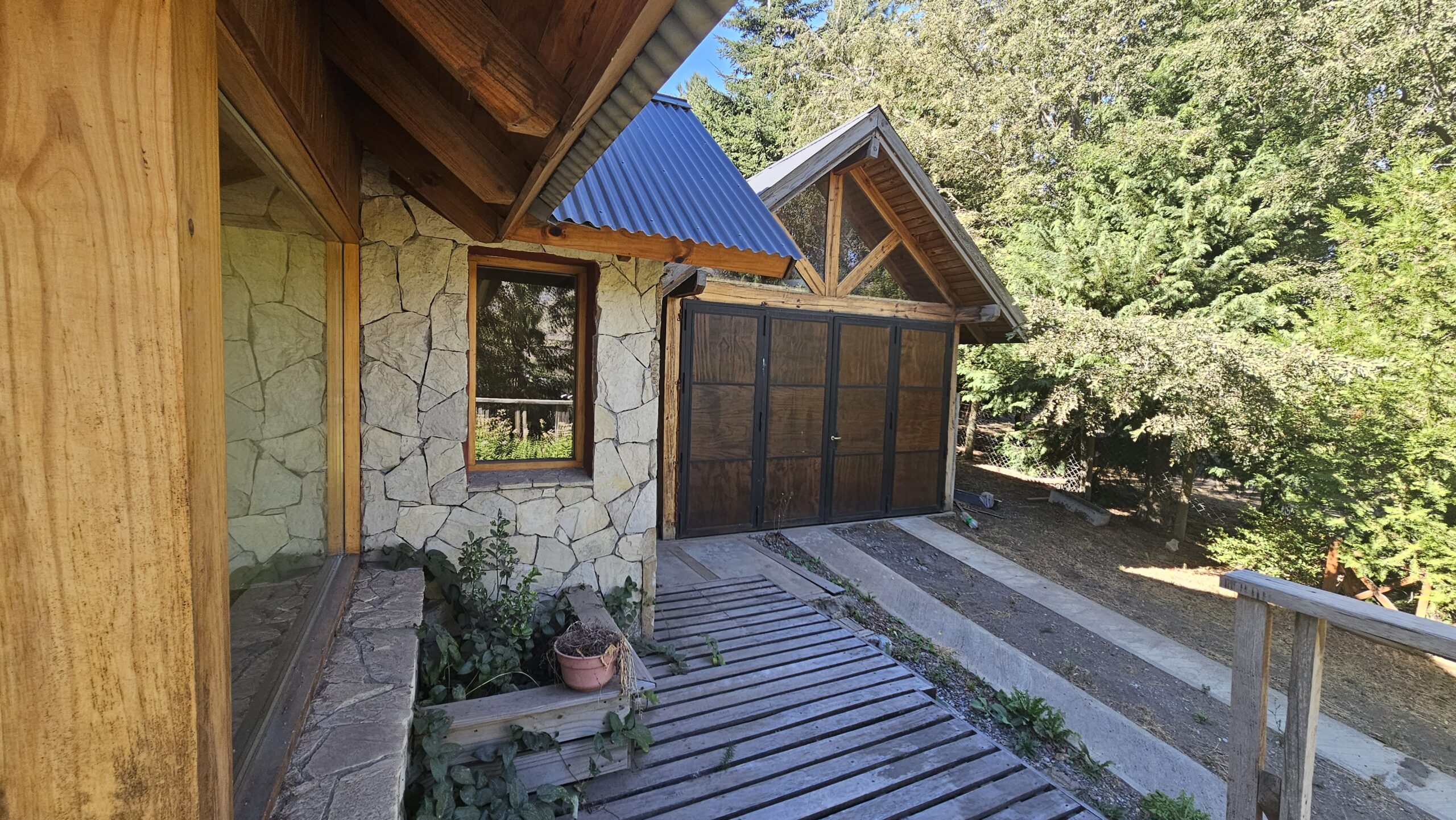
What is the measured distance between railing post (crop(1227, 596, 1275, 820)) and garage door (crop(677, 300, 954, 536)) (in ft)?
14.2

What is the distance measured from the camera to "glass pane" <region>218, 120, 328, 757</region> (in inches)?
58.7

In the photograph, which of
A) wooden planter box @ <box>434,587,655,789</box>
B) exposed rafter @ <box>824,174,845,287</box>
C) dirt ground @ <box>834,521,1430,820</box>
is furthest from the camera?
exposed rafter @ <box>824,174,845,287</box>

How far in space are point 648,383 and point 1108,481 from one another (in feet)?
28.2

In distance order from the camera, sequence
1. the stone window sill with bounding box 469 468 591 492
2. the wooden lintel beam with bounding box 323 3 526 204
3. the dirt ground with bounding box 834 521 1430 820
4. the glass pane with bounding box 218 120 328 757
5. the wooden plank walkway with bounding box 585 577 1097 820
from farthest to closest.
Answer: the dirt ground with bounding box 834 521 1430 820 < the stone window sill with bounding box 469 468 591 492 < the wooden plank walkway with bounding box 585 577 1097 820 < the wooden lintel beam with bounding box 323 3 526 204 < the glass pane with bounding box 218 120 328 757

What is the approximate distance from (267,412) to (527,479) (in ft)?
4.24

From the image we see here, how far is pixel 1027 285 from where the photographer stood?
8891 mm

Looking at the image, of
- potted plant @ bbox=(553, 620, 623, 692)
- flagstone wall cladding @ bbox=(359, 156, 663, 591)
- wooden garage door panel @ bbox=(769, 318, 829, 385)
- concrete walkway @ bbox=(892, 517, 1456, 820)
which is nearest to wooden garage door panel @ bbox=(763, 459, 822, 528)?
wooden garage door panel @ bbox=(769, 318, 829, 385)

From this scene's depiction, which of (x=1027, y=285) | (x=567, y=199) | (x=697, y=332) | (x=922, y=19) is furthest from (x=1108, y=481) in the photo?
(x=922, y=19)

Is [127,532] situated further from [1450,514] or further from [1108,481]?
[1108,481]

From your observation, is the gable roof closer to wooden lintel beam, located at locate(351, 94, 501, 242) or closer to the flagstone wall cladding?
the flagstone wall cladding

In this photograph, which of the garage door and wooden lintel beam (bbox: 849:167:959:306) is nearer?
the garage door

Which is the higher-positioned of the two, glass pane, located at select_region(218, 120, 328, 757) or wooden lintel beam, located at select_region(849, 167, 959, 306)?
wooden lintel beam, located at select_region(849, 167, 959, 306)

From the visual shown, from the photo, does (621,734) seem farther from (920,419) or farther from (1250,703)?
(920,419)

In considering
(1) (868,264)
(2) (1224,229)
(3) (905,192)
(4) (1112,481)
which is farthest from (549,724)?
(2) (1224,229)
